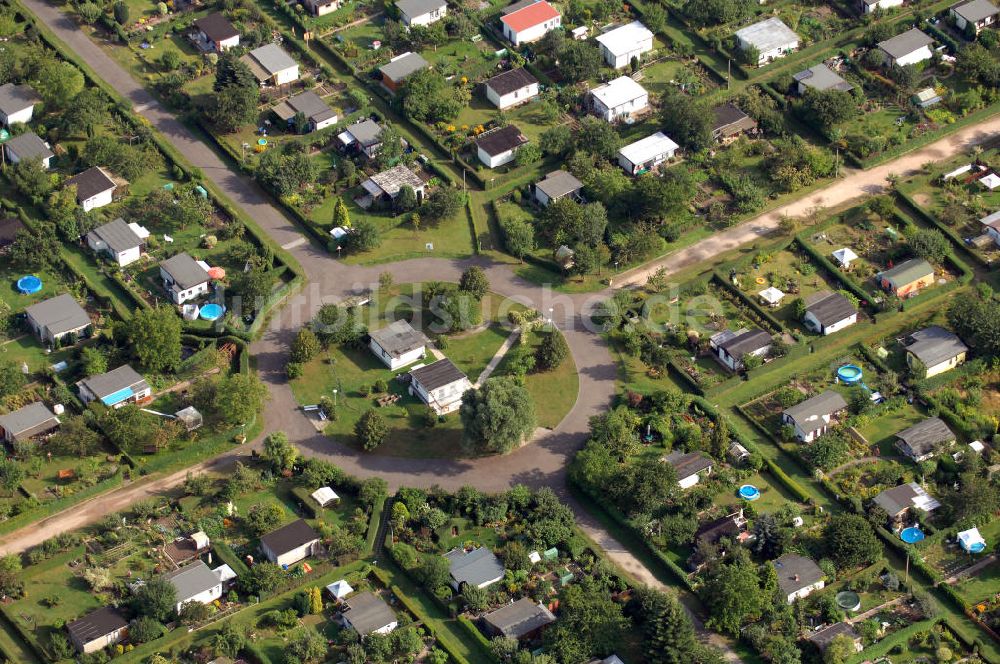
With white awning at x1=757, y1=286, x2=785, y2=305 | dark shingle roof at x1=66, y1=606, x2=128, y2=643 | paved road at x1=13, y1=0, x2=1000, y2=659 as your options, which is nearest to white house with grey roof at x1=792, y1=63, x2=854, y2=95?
paved road at x1=13, y1=0, x2=1000, y2=659

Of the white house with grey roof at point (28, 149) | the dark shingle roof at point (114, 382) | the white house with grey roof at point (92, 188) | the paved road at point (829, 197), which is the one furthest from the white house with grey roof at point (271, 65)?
the paved road at point (829, 197)

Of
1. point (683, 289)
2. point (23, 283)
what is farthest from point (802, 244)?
point (23, 283)

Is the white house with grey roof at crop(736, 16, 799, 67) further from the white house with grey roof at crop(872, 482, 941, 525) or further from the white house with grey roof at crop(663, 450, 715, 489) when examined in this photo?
the white house with grey roof at crop(872, 482, 941, 525)

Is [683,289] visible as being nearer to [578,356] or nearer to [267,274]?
[578,356]

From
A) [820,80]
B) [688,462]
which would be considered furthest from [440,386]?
[820,80]

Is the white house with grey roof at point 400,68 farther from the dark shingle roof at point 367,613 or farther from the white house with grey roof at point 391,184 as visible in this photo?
the dark shingle roof at point 367,613

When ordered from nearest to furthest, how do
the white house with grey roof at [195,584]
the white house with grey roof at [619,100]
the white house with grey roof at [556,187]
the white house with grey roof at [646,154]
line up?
the white house with grey roof at [195,584] < the white house with grey roof at [556,187] < the white house with grey roof at [646,154] < the white house with grey roof at [619,100]

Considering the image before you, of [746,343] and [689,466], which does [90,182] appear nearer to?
[746,343]
